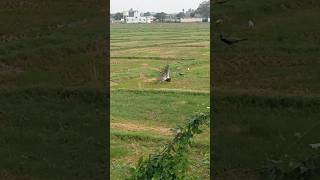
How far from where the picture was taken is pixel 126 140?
9172mm

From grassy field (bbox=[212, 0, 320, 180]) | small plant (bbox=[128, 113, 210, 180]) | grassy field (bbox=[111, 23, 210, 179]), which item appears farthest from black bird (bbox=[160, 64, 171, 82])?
small plant (bbox=[128, 113, 210, 180])

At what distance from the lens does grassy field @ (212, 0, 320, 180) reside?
7.99 m

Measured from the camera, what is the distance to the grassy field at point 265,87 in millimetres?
7988

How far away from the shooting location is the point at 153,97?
40.1ft

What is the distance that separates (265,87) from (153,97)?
2.71 meters

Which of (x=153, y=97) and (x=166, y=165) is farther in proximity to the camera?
(x=153, y=97)

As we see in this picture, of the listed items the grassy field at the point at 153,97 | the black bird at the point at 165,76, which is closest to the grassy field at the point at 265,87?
the grassy field at the point at 153,97
